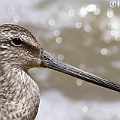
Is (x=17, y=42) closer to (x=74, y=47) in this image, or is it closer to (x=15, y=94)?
(x=15, y=94)

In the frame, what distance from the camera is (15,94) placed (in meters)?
2.75

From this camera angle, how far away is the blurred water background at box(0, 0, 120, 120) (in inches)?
162

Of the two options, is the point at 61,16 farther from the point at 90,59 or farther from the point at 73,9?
the point at 90,59

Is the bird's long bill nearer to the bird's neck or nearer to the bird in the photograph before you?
the bird

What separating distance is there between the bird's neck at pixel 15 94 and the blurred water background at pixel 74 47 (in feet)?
4.28

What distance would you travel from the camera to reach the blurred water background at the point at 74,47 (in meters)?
4.12

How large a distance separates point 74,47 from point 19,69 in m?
1.87

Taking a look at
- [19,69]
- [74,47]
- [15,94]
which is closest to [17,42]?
[19,69]

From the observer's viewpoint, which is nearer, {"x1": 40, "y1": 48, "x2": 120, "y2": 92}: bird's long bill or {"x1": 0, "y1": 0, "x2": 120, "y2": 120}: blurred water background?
{"x1": 40, "y1": 48, "x2": 120, "y2": 92}: bird's long bill

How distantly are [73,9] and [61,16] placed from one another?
12 centimetres

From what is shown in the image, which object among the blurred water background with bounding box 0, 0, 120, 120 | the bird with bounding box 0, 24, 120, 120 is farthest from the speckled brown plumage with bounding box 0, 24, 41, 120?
the blurred water background with bounding box 0, 0, 120, 120

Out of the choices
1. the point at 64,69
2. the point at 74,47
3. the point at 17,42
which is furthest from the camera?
the point at 74,47

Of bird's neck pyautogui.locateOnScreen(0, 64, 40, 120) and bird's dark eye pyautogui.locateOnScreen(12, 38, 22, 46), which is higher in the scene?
bird's dark eye pyautogui.locateOnScreen(12, 38, 22, 46)

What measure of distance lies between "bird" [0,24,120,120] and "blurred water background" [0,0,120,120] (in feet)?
4.25
